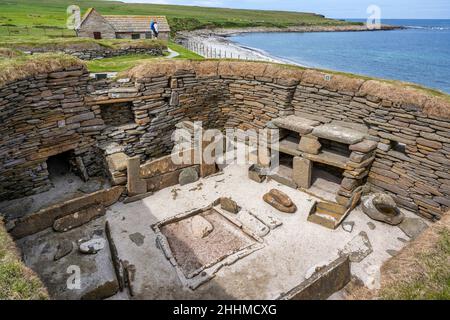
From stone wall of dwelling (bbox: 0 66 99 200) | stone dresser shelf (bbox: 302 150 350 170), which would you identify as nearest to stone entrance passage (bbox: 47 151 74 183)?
stone wall of dwelling (bbox: 0 66 99 200)

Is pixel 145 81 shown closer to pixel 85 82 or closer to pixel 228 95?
pixel 85 82

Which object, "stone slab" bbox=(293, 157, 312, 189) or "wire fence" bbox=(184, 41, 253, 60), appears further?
"wire fence" bbox=(184, 41, 253, 60)

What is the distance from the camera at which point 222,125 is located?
14.8 m

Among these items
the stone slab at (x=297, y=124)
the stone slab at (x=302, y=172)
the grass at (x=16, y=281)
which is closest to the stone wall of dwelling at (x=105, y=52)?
the stone slab at (x=297, y=124)

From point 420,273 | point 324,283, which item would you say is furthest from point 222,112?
point 420,273

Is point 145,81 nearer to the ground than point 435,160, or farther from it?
farther from it

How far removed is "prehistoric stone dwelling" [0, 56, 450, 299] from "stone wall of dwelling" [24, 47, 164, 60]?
8013mm

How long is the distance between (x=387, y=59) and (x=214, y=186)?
5111 centimetres

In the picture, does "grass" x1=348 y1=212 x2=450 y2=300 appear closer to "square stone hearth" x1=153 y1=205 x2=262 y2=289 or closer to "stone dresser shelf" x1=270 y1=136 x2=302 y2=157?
"square stone hearth" x1=153 y1=205 x2=262 y2=289

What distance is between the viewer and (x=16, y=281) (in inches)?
177

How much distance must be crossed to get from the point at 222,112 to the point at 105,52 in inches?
393

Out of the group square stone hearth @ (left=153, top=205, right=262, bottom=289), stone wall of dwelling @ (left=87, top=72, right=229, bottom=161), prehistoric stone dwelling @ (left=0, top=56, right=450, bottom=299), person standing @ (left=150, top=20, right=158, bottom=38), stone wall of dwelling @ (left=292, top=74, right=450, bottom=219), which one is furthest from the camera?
person standing @ (left=150, top=20, right=158, bottom=38)

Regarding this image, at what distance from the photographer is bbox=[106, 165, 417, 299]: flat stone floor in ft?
22.6
